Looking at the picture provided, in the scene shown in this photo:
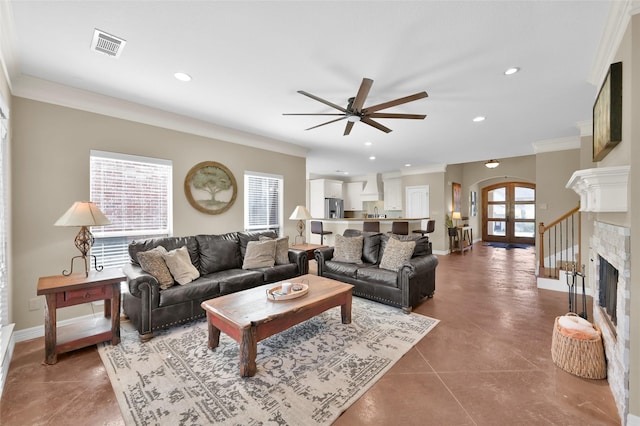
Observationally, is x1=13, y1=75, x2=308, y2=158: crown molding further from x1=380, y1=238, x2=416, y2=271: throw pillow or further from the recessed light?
x1=380, y1=238, x2=416, y2=271: throw pillow

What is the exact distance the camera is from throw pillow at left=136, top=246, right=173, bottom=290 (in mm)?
2955

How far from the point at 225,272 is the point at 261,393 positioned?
2.01 m

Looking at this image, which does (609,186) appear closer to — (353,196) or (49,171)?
(49,171)

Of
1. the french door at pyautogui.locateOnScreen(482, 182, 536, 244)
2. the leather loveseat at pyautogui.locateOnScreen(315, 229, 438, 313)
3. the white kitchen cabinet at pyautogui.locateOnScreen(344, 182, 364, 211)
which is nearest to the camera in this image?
the leather loveseat at pyautogui.locateOnScreen(315, 229, 438, 313)

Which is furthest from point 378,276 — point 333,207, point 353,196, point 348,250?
point 353,196

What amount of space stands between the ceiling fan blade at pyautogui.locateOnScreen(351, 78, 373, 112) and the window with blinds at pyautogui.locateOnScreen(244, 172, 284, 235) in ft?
9.11

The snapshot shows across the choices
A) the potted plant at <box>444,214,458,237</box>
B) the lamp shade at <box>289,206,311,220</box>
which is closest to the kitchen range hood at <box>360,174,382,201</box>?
the potted plant at <box>444,214,458,237</box>

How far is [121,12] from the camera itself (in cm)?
190

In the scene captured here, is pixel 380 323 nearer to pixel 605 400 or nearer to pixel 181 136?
pixel 605 400

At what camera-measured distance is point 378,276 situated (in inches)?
146

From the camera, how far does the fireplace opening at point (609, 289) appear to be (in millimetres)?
2078

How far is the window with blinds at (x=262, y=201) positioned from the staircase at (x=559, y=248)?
16.1ft

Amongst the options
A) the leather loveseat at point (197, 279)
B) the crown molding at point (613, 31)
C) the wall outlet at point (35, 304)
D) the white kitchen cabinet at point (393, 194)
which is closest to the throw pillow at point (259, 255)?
the leather loveseat at point (197, 279)

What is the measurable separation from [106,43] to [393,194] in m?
8.61
